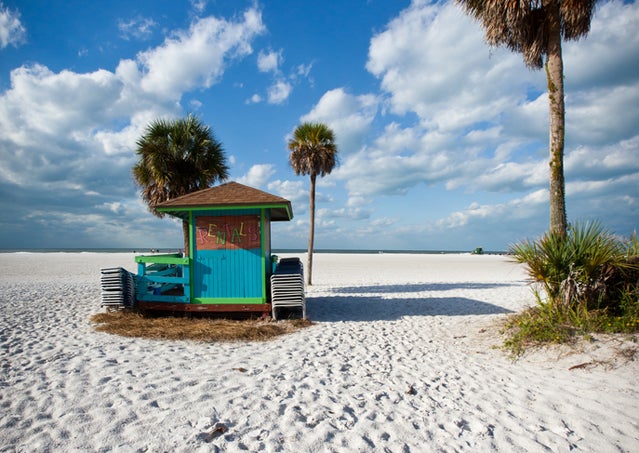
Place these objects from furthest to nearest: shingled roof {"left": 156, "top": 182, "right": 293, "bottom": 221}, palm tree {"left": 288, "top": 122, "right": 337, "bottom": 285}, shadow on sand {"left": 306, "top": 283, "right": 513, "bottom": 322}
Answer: palm tree {"left": 288, "top": 122, "right": 337, "bottom": 285} → shadow on sand {"left": 306, "top": 283, "right": 513, "bottom": 322} → shingled roof {"left": 156, "top": 182, "right": 293, "bottom": 221}

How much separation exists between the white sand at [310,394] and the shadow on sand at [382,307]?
2.06 m

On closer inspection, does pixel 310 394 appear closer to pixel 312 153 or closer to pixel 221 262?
pixel 221 262

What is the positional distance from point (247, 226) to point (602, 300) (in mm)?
7556

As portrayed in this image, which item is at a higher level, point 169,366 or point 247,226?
point 247,226

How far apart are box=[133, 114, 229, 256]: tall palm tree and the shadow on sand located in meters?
6.59

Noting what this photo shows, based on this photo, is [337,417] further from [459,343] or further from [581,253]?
[581,253]

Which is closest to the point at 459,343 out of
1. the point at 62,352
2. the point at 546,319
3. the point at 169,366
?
the point at 546,319

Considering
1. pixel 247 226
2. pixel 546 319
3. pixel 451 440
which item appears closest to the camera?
pixel 451 440

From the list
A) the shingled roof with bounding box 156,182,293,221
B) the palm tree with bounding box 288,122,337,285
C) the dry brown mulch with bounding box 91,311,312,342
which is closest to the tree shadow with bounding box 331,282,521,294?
the palm tree with bounding box 288,122,337,285

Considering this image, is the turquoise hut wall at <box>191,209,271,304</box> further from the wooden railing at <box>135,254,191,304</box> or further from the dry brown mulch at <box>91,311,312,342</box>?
the dry brown mulch at <box>91,311,312,342</box>

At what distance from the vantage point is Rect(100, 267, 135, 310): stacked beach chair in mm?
8508

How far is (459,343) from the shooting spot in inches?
271

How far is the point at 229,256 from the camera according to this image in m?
8.57

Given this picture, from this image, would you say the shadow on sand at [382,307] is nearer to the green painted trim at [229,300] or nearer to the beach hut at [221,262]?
the green painted trim at [229,300]
